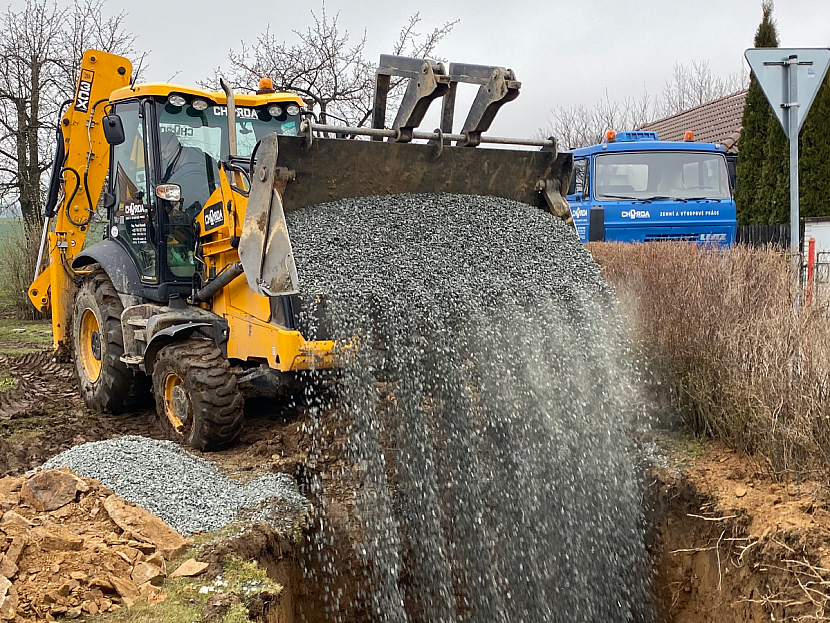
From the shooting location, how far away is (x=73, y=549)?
340cm


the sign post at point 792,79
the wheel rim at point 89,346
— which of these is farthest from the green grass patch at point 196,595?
the sign post at point 792,79

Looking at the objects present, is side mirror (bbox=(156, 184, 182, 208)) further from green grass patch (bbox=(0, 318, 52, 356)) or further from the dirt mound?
green grass patch (bbox=(0, 318, 52, 356))

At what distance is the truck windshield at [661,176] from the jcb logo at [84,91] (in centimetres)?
567

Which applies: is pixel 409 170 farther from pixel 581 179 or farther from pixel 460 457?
pixel 581 179

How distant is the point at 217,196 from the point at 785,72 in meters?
3.90

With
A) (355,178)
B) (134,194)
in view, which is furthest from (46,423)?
(355,178)

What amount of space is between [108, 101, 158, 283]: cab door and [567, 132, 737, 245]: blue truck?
5045mm

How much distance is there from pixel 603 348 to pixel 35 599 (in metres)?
3.27

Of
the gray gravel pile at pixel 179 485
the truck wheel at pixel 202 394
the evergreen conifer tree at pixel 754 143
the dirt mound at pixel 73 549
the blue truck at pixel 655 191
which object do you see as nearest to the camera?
the dirt mound at pixel 73 549

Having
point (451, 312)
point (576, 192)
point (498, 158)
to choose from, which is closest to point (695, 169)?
point (576, 192)

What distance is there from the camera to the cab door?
5.82 metres

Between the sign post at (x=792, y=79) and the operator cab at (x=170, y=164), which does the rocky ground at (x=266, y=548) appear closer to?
the operator cab at (x=170, y=164)

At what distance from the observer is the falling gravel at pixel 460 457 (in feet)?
14.2

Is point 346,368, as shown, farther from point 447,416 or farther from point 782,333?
point 782,333
